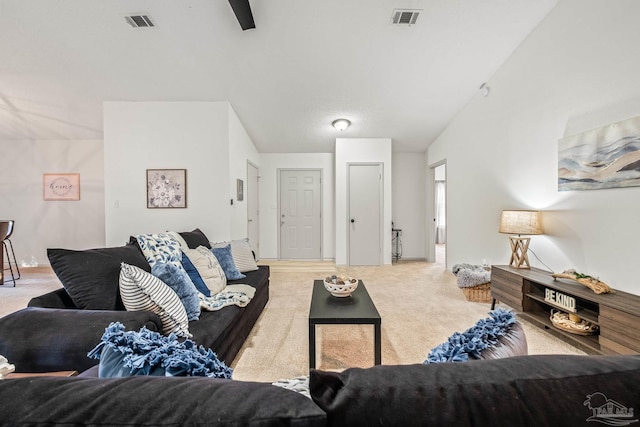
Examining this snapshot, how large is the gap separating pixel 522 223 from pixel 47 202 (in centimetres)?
753

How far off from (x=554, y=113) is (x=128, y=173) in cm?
518

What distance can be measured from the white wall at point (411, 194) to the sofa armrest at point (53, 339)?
17.7ft

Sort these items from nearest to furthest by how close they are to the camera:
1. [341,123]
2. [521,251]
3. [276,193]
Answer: [521,251], [341,123], [276,193]

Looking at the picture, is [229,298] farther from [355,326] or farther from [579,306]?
[579,306]

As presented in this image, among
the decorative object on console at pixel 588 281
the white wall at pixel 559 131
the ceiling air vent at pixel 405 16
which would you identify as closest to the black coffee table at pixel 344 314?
the decorative object on console at pixel 588 281

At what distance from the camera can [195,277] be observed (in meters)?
2.13

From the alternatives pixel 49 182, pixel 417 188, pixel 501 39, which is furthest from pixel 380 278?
pixel 49 182

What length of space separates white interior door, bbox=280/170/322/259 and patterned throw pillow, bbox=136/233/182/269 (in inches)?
147

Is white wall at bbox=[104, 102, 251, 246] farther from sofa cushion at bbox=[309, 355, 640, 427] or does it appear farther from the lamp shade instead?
sofa cushion at bbox=[309, 355, 640, 427]

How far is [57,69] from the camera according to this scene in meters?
3.38

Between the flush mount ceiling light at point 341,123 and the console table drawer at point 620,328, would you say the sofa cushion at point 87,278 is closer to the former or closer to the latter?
the console table drawer at point 620,328

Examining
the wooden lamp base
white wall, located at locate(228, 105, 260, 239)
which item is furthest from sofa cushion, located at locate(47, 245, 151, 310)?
the wooden lamp base

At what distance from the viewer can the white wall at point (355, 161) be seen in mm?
5297

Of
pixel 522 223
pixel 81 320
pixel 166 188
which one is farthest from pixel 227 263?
pixel 522 223
